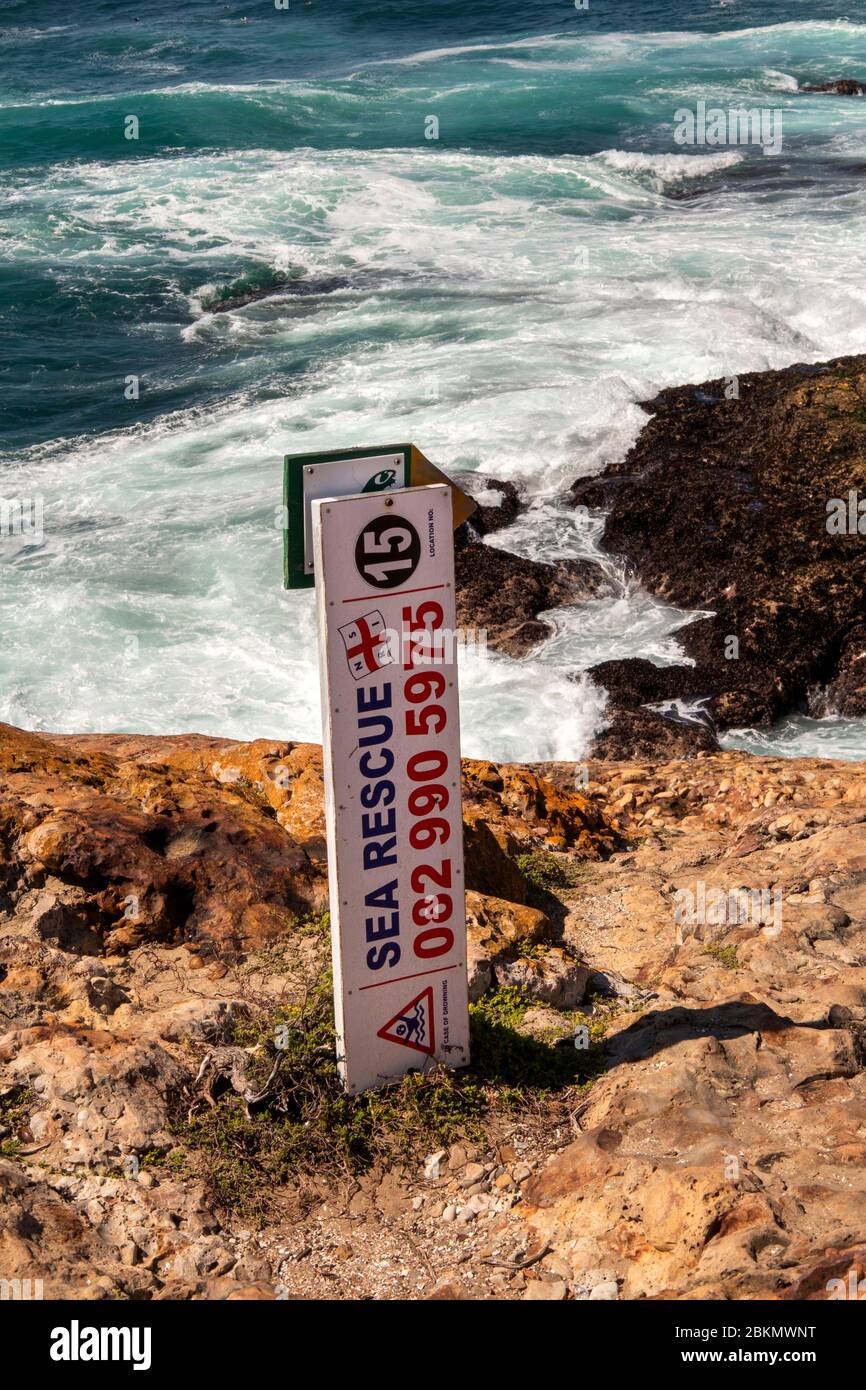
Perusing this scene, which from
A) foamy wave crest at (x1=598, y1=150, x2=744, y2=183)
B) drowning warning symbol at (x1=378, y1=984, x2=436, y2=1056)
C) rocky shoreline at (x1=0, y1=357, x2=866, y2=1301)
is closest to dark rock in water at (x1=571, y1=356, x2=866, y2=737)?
rocky shoreline at (x1=0, y1=357, x2=866, y2=1301)

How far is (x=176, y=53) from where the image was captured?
4156 cm

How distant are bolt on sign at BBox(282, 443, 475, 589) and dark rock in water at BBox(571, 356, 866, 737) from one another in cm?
737

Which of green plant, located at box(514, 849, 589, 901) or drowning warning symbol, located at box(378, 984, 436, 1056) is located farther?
green plant, located at box(514, 849, 589, 901)

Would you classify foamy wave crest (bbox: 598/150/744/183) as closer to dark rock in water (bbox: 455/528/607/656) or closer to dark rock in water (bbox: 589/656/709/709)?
dark rock in water (bbox: 455/528/607/656)

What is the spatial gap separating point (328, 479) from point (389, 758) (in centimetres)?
110

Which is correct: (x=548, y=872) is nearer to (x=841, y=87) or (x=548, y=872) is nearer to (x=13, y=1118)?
(x=13, y=1118)

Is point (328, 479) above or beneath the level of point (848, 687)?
above

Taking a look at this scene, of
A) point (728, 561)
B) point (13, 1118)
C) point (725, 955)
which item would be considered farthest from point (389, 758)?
point (728, 561)

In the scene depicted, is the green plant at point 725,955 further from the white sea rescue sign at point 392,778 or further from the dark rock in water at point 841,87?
the dark rock in water at point 841,87

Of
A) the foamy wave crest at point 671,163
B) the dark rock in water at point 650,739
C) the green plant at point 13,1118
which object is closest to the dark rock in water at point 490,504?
the dark rock in water at point 650,739

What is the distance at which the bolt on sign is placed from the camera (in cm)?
484

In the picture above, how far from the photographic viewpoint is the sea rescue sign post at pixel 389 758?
16.1 ft

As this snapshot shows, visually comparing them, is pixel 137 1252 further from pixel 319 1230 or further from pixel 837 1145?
pixel 837 1145

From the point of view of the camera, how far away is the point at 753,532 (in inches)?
545
